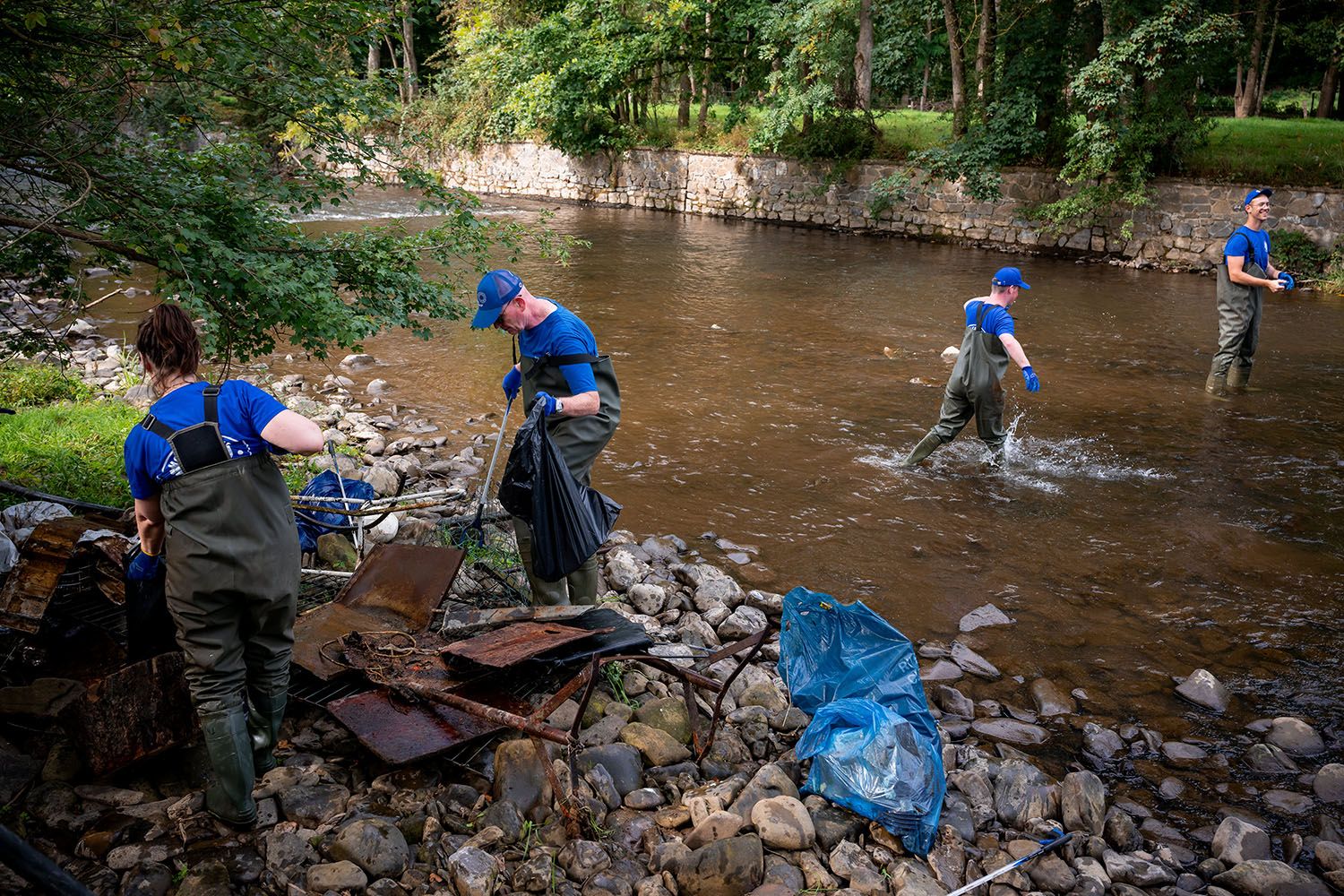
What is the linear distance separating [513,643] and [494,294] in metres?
1.64

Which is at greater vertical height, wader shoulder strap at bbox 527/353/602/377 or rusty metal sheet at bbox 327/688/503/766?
wader shoulder strap at bbox 527/353/602/377

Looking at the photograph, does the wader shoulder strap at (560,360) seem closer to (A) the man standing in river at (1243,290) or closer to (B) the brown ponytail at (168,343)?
(B) the brown ponytail at (168,343)

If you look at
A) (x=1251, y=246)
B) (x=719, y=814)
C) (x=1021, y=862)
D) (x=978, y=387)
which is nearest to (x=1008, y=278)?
(x=978, y=387)

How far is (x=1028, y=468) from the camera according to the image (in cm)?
864

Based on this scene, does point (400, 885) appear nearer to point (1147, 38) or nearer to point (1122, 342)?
point (1122, 342)

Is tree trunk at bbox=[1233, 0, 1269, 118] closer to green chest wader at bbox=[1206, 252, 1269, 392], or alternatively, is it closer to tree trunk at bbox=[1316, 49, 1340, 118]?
tree trunk at bbox=[1316, 49, 1340, 118]

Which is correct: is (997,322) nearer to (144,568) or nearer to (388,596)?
(388,596)

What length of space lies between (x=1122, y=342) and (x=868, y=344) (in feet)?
11.5

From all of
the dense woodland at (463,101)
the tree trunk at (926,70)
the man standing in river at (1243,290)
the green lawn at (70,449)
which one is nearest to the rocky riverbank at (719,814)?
the dense woodland at (463,101)

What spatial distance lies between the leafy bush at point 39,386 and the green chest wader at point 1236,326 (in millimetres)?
11342

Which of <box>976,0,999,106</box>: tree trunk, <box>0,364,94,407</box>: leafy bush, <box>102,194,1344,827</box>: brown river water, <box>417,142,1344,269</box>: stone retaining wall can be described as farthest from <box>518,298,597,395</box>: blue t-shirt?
<box>976,0,999,106</box>: tree trunk

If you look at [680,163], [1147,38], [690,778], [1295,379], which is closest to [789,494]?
[690,778]

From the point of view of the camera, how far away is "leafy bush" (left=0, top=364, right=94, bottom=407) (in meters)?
8.73

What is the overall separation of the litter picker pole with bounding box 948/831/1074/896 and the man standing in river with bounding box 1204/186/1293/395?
7780 millimetres
